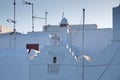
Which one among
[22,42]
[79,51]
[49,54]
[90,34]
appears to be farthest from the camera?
[22,42]

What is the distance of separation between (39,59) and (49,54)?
2.29ft

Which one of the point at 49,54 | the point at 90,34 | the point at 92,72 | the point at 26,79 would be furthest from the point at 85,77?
the point at 90,34

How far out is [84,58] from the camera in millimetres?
17203

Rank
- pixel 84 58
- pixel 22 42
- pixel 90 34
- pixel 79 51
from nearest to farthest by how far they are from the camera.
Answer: pixel 84 58, pixel 79 51, pixel 90 34, pixel 22 42

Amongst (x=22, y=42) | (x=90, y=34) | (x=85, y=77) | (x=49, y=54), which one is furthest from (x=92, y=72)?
(x=22, y=42)

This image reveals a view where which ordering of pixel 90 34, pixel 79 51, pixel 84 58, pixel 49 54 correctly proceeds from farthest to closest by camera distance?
pixel 90 34 → pixel 79 51 → pixel 49 54 → pixel 84 58

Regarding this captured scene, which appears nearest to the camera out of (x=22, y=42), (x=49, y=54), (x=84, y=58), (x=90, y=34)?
(x=84, y=58)

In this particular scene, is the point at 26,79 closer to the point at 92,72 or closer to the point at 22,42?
the point at 92,72

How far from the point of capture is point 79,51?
21.2 meters

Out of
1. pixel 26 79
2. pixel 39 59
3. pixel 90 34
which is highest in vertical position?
pixel 90 34

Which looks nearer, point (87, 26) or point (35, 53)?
point (35, 53)

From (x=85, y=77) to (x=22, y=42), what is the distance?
33.2ft

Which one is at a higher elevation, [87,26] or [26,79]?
[87,26]

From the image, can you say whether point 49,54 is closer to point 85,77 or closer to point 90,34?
point 85,77
